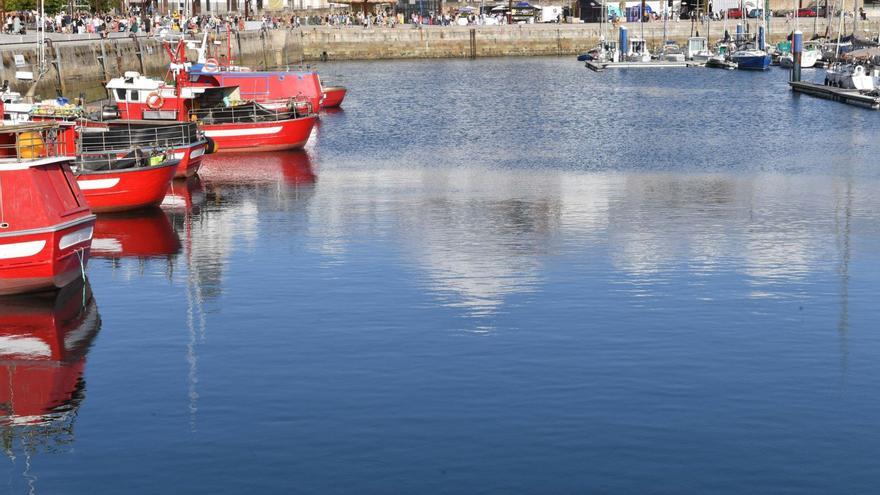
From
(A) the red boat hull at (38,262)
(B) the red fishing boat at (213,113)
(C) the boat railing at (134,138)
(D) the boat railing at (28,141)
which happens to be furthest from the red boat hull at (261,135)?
(A) the red boat hull at (38,262)

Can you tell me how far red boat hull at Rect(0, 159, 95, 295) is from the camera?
103 feet

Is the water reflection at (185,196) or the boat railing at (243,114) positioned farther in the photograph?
the boat railing at (243,114)

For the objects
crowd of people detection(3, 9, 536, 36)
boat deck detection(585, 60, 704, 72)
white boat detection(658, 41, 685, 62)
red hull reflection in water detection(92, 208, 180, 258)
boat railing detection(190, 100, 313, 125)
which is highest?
crowd of people detection(3, 9, 536, 36)

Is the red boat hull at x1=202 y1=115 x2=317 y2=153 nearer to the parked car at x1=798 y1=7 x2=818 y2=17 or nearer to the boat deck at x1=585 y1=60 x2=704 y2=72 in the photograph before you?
the boat deck at x1=585 y1=60 x2=704 y2=72

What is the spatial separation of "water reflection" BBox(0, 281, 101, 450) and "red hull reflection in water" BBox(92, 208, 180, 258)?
459 centimetres

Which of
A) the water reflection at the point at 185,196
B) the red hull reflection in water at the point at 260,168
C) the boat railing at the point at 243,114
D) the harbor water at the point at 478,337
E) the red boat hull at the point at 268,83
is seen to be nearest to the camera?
the harbor water at the point at 478,337

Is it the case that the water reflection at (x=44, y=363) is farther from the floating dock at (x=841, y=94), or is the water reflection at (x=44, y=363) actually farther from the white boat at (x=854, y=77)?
the white boat at (x=854, y=77)

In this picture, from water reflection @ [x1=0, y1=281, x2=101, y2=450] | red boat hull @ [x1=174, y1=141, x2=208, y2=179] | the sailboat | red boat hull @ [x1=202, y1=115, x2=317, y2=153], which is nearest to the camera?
water reflection @ [x1=0, y1=281, x2=101, y2=450]

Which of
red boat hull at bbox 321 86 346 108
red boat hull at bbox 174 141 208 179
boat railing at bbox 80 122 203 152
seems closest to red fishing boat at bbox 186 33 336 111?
red boat hull at bbox 321 86 346 108

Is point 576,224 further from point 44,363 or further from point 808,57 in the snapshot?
point 808,57

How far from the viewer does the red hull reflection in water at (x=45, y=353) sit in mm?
24109

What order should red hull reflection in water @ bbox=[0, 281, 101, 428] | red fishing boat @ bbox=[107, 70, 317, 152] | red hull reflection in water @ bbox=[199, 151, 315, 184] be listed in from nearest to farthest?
red hull reflection in water @ bbox=[0, 281, 101, 428] → red hull reflection in water @ bbox=[199, 151, 315, 184] → red fishing boat @ bbox=[107, 70, 317, 152]

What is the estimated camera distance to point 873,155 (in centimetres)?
5775

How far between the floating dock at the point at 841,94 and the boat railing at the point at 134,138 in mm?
45167
